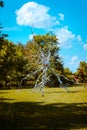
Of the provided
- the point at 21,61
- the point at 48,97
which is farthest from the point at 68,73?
the point at 48,97

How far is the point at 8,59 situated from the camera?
75.1m

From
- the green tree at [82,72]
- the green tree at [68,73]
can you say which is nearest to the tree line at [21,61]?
the green tree at [68,73]

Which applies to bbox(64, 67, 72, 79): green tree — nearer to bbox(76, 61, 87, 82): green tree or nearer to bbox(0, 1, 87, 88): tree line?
bbox(0, 1, 87, 88): tree line

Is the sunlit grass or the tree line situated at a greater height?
the tree line

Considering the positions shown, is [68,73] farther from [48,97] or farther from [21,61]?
[48,97]

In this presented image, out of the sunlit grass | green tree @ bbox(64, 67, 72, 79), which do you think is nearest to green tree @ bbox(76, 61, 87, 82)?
green tree @ bbox(64, 67, 72, 79)

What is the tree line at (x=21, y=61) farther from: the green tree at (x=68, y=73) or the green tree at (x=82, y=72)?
the green tree at (x=82, y=72)

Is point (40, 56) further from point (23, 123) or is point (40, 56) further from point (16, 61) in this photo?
point (16, 61)

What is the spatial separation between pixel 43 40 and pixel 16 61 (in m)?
18.8

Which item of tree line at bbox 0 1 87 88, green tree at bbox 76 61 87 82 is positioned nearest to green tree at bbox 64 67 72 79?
tree line at bbox 0 1 87 88

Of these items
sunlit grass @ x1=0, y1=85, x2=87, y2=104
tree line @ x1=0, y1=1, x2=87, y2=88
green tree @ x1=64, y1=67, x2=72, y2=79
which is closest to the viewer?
sunlit grass @ x1=0, y1=85, x2=87, y2=104

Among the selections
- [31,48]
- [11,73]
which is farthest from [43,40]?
[11,73]

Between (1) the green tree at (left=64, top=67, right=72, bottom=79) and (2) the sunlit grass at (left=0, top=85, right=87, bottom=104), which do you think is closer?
(2) the sunlit grass at (left=0, top=85, right=87, bottom=104)

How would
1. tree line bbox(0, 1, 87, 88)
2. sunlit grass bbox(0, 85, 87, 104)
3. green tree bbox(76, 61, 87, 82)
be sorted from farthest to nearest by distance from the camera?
green tree bbox(76, 61, 87, 82) → tree line bbox(0, 1, 87, 88) → sunlit grass bbox(0, 85, 87, 104)
